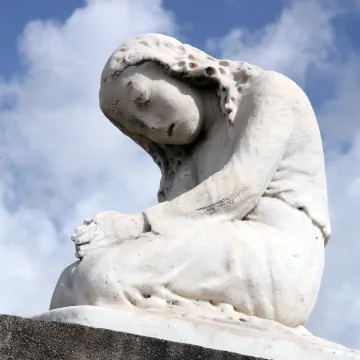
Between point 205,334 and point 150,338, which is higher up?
point 205,334

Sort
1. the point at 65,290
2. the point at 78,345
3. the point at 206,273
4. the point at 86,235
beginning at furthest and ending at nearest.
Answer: the point at 86,235 < the point at 65,290 < the point at 206,273 < the point at 78,345

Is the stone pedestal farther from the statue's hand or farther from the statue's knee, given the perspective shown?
the statue's hand

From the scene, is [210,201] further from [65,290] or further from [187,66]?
[187,66]

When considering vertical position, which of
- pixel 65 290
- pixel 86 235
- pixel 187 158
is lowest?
pixel 65 290

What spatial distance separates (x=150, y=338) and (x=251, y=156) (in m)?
1.72

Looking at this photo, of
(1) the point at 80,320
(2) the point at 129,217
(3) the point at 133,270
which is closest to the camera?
(1) the point at 80,320

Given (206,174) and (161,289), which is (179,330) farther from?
(206,174)

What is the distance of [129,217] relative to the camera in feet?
16.1

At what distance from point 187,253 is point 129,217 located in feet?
1.62

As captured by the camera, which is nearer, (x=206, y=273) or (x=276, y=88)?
(x=206, y=273)

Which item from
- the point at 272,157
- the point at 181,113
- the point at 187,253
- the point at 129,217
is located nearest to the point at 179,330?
the point at 187,253

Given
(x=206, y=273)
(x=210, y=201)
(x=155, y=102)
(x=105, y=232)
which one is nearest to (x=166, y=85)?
(x=155, y=102)

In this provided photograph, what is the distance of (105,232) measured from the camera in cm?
486

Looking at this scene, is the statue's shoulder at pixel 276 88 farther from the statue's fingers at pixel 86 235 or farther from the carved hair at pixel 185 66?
the statue's fingers at pixel 86 235
